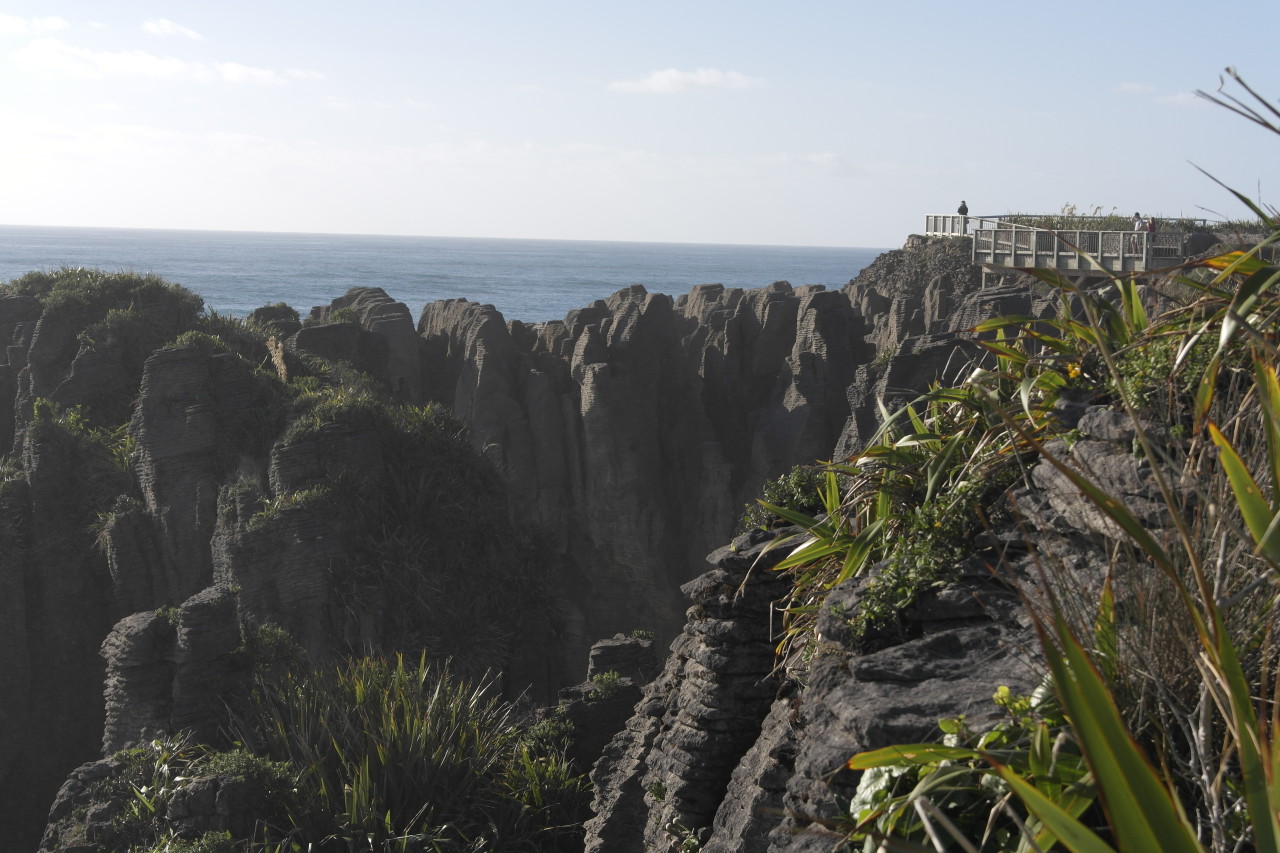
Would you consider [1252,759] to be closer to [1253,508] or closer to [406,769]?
[1253,508]

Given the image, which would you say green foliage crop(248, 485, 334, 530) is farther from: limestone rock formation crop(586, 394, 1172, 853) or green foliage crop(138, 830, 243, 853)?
limestone rock formation crop(586, 394, 1172, 853)

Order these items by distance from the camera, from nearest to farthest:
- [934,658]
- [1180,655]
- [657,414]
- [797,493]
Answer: [1180,655] < [934,658] < [797,493] < [657,414]

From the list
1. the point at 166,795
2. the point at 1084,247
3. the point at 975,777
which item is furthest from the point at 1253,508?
the point at 1084,247

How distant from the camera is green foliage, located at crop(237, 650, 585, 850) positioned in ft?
40.5

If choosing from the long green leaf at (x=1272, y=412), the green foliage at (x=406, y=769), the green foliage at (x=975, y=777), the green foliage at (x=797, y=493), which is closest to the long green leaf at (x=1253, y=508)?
the long green leaf at (x=1272, y=412)

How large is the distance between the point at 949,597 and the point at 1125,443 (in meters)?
0.96

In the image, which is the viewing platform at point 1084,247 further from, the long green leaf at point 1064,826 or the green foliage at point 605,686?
the long green leaf at point 1064,826

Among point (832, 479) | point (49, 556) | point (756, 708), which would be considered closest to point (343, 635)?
point (49, 556)

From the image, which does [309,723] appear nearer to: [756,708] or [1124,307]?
[756,708]

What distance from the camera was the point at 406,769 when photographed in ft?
43.0

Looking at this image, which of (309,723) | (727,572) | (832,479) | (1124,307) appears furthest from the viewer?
(309,723)

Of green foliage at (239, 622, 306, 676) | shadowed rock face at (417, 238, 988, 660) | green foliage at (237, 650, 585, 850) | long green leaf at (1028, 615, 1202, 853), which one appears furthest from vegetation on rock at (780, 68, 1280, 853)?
shadowed rock face at (417, 238, 988, 660)

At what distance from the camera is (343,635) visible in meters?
18.4

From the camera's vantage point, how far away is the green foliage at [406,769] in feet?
40.5
